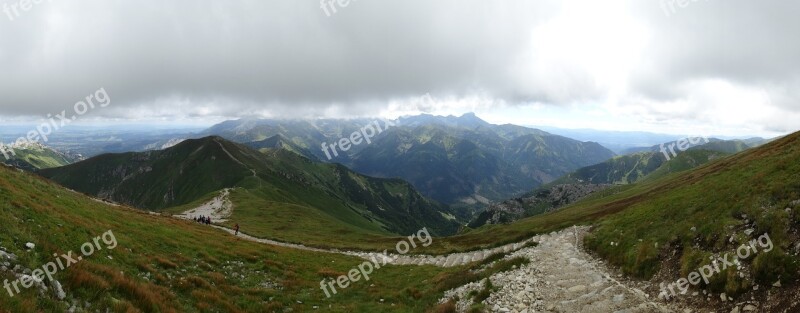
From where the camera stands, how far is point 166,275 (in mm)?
23516

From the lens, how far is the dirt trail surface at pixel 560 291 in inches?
766

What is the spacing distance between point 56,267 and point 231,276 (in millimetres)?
13569

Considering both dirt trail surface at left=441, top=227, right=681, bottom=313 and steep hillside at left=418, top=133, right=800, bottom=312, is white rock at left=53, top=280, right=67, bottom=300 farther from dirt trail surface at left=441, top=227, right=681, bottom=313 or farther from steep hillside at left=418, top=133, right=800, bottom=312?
steep hillside at left=418, top=133, right=800, bottom=312

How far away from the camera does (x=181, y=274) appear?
2509 centimetres

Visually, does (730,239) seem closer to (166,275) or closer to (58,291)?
(58,291)

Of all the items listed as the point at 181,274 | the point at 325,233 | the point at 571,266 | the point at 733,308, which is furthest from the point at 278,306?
the point at 325,233

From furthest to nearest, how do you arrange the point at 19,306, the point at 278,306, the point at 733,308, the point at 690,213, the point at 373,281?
the point at 373,281 → the point at 690,213 → the point at 278,306 → the point at 733,308 → the point at 19,306

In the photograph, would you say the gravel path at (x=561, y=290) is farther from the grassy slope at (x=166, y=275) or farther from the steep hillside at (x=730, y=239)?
the grassy slope at (x=166, y=275)

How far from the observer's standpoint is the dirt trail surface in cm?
1945

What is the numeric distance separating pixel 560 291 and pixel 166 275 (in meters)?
23.2

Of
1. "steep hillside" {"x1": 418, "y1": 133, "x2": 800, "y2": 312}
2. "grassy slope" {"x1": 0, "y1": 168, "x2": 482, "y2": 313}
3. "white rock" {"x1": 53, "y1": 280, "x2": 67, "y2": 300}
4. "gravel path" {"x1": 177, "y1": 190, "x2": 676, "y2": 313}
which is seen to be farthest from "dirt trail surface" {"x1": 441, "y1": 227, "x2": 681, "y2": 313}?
"white rock" {"x1": 53, "y1": 280, "x2": 67, "y2": 300}

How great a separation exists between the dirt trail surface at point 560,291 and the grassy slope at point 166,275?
4.54 meters

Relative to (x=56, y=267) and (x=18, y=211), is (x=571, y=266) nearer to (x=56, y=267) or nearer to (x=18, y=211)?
(x=56, y=267)

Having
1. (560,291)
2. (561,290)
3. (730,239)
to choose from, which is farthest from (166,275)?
(730,239)
